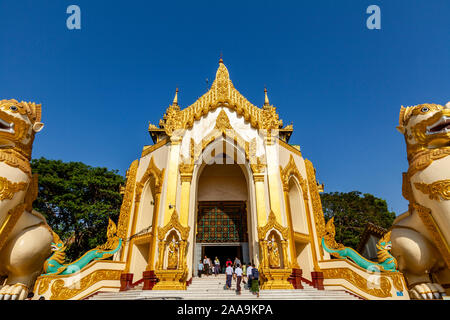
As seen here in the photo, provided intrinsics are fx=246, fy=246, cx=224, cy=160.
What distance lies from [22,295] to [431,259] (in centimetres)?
855

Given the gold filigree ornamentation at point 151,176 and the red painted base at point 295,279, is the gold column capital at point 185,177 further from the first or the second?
the red painted base at point 295,279

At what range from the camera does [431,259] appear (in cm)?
505

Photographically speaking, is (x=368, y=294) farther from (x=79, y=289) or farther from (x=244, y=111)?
(x=79, y=289)

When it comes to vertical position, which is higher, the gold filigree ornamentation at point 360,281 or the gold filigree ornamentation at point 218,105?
the gold filigree ornamentation at point 218,105

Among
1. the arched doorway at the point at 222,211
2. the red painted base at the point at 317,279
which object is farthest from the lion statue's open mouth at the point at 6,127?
the red painted base at the point at 317,279

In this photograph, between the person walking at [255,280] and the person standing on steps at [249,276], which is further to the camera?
the person standing on steps at [249,276]

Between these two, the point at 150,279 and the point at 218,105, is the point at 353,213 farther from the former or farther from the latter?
the point at 150,279

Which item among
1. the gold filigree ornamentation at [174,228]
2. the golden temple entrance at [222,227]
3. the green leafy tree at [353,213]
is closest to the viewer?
the gold filigree ornamentation at [174,228]

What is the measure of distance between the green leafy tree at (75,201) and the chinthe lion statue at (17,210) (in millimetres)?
13207

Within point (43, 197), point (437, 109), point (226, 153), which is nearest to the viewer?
point (437, 109)

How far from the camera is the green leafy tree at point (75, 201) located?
17922 millimetres

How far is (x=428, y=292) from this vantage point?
4.81 meters

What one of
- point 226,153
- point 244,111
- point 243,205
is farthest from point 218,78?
point 243,205

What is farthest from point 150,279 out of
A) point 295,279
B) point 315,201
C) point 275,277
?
point 315,201
